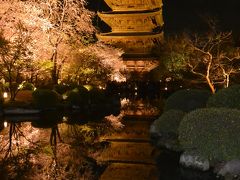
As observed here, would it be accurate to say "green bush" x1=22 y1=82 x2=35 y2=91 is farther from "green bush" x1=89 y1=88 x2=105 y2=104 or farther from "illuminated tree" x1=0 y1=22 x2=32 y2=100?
"green bush" x1=89 y1=88 x2=105 y2=104

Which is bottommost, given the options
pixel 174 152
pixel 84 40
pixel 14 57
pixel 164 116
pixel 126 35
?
pixel 174 152

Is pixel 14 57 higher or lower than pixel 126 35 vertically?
lower

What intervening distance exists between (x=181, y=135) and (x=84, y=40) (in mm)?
25100

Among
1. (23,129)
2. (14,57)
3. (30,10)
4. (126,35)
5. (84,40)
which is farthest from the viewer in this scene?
(126,35)

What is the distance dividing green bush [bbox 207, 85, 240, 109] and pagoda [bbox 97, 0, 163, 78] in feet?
120

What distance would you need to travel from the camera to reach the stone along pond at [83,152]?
12008mm

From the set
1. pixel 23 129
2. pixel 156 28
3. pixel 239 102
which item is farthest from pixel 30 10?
pixel 156 28

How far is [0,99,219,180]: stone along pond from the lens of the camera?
1201cm

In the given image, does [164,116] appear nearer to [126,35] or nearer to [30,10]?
[30,10]

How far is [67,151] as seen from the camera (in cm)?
1530

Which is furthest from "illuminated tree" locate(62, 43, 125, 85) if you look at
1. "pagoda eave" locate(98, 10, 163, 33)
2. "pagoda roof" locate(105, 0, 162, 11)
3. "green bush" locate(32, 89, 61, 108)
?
"pagoda roof" locate(105, 0, 162, 11)

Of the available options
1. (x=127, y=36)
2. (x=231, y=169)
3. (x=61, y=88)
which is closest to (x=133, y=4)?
(x=127, y=36)

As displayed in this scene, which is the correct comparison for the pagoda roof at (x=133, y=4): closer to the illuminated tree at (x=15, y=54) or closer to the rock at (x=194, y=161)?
the illuminated tree at (x=15, y=54)

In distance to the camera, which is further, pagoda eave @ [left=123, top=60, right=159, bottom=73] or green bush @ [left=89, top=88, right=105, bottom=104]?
pagoda eave @ [left=123, top=60, right=159, bottom=73]
